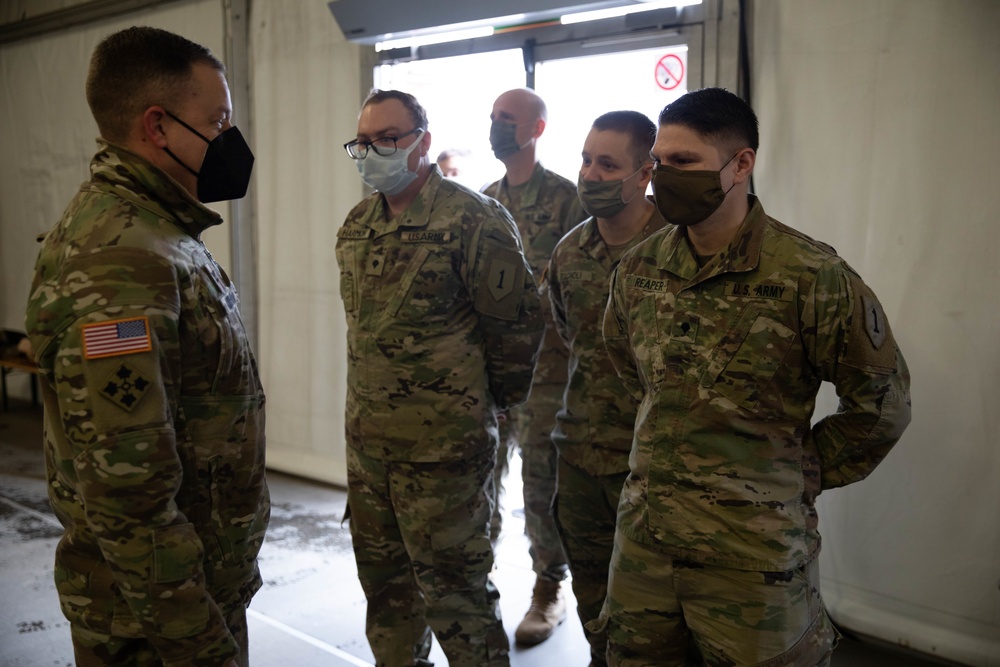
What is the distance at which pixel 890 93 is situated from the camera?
2.97 m

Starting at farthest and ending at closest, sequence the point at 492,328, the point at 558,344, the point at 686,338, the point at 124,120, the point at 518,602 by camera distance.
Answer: the point at 518,602, the point at 558,344, the point at 492,328, the point at 686,338, the point at 124,120

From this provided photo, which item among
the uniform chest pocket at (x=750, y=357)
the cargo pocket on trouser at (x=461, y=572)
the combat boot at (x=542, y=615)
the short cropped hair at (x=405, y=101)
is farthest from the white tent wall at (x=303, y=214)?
the uniform chest pocket at (x=750, y=357)

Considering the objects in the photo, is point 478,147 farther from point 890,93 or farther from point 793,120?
point 890,93

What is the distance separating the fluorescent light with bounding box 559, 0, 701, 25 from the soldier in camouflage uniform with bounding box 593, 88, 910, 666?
1808 millimetres

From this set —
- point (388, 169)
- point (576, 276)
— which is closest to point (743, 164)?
point (576, 276)

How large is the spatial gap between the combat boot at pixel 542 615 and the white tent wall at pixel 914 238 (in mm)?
1054

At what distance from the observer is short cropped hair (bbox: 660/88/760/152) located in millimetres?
1854

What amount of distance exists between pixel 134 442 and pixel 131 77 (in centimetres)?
68

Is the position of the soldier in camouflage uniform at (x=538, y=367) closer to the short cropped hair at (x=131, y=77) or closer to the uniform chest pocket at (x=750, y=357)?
the uniform chest pocket at (x=750, y=357)

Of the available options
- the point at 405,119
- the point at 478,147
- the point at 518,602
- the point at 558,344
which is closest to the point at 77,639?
the point at 405,119

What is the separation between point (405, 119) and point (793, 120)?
156 cm

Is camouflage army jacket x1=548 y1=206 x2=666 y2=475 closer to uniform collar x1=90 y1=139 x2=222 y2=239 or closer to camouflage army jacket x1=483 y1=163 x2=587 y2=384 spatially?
camouflage army jacket x1=483 y1=163 x2=587 y2=384

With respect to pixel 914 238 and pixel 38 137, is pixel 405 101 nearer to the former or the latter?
pixel 914 238

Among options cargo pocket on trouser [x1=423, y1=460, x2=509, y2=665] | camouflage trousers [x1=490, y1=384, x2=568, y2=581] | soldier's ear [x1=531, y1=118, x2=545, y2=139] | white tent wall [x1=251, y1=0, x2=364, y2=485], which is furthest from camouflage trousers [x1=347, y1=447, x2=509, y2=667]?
white tent wall [x1=251, y1=0, x2=364, y2=485]
